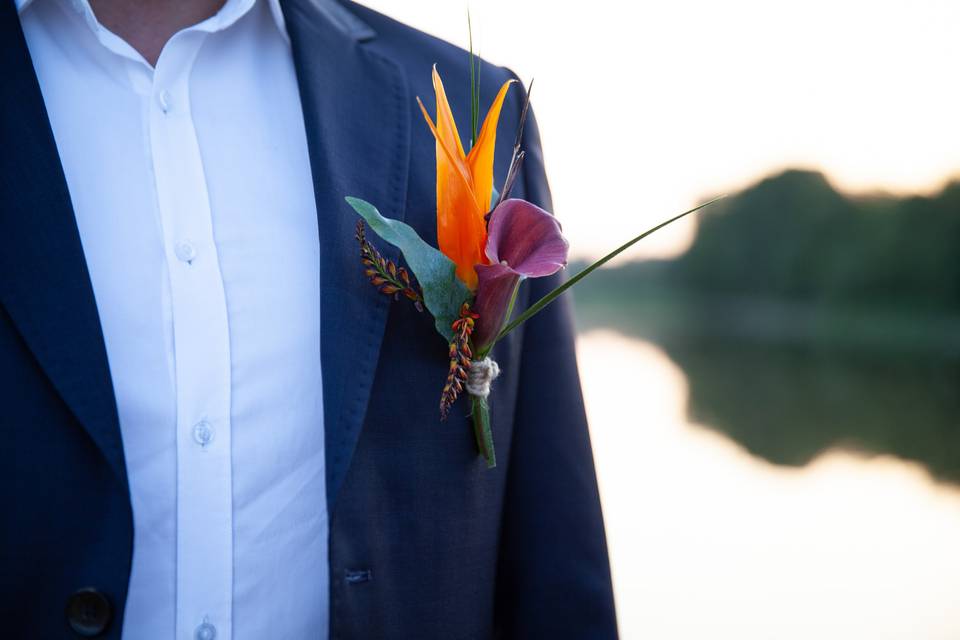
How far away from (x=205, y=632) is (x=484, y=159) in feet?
2.77

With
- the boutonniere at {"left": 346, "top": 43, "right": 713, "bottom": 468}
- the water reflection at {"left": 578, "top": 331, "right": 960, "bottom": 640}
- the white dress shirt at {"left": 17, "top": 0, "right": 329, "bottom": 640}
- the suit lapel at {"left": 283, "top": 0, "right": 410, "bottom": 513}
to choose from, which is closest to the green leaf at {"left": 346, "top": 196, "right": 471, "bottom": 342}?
the boutonniere at {"left": 346, "top": 43, "right": 713, "bottom": 468}

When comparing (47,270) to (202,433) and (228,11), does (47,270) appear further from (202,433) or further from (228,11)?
(228,11)

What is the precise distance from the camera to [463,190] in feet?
4.75

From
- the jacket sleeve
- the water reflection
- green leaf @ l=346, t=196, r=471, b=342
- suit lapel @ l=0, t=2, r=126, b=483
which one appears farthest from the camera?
the water reflection

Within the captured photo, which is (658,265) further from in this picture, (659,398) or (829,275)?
(659,398)

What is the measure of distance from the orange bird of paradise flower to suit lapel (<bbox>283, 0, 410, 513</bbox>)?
0.46 feet

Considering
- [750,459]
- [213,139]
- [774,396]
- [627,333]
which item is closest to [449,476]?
[213,139]

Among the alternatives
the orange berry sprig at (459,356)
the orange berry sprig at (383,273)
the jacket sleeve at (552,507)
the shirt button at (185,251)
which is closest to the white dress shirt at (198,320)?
the shirt button at (185,251)

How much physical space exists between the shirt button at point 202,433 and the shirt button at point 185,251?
10.2 inches

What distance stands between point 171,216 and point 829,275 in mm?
38329

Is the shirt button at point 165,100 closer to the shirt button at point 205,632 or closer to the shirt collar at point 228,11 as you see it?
the shirt collar at point 228,11

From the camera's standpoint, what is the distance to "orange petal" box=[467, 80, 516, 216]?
1.47 m

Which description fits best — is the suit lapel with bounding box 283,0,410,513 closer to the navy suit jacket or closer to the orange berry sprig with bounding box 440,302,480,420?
the navy suit jacket

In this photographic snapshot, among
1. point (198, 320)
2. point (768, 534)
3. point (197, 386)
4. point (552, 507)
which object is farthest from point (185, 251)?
point (768, 534)
